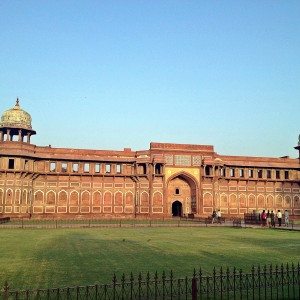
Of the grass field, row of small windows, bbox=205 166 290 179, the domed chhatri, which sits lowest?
the grass field

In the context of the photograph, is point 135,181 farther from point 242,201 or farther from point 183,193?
point 242,201

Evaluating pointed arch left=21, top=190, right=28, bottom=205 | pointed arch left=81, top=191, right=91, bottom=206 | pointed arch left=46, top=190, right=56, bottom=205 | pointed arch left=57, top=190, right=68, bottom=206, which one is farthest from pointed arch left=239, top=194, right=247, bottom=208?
pointed arch left=21, top=190, right=28, bottom=205

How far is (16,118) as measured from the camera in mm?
40531

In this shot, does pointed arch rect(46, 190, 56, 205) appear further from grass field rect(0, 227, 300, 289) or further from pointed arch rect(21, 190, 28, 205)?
grass field rect(0, 227, 300, 289)

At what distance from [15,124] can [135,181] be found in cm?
1448

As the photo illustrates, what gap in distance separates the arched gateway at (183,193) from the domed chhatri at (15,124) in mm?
17075

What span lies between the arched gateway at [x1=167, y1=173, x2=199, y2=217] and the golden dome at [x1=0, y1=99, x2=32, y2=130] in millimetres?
17383

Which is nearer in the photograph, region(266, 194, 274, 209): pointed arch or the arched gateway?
the arched gateway

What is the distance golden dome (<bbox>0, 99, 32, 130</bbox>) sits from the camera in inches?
1572

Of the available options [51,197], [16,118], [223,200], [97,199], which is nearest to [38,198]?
[51,197]

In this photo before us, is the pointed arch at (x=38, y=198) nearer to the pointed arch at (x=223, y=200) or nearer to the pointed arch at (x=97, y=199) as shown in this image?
the pointed arch at (x=97, y=199)

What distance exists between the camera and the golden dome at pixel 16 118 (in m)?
39.9

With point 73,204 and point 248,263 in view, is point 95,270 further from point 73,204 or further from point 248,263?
point 73,204

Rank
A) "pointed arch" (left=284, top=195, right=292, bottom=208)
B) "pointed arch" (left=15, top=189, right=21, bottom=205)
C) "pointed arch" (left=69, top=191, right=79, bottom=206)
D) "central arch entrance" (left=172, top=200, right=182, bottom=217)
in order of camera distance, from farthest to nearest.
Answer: "pointed arch" (left=284, top=195, right=292, bottom=208), "central arch entrance" (left=172, top=200, right=182, bottom=217), "pointed arch" (left=69, top=191, right=79, bottom=206), "pointed arch" (left=15, top=189, right=21, bottom=205)
